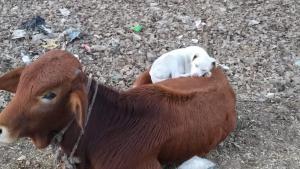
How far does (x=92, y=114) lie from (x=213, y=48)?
3.51 meters

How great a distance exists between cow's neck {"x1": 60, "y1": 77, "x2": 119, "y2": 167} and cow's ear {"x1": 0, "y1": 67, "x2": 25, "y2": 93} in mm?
508

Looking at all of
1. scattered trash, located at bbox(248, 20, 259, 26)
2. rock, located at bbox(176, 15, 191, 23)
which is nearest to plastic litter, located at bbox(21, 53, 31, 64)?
rock, located at bbox(176, 15, 191, 23)

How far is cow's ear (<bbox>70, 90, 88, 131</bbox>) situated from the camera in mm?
3059

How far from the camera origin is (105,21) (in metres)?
7.07

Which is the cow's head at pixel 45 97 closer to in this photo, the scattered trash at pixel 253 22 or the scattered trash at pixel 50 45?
the scattered trash at pixel 50 45

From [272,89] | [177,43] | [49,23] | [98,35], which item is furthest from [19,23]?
[272,89]

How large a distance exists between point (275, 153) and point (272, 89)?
1.21 meters

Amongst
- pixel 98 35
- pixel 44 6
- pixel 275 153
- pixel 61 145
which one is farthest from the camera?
pixel 44 6

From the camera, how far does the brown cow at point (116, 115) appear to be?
311cm

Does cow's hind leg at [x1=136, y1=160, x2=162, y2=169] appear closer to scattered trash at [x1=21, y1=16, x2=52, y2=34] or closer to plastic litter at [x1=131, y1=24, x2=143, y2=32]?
plastic litter at [x1=131, y1=24, x2=143, y2=32]

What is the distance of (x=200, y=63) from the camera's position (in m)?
4.98

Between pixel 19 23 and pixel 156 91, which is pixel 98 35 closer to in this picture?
pixel 19 23

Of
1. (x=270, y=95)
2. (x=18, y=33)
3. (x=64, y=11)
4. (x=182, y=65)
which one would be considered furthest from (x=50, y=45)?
(x=270, y=95)

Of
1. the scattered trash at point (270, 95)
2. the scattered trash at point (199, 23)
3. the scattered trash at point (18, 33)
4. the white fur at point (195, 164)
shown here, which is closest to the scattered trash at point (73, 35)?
the scattered trash at point (18, 33)
